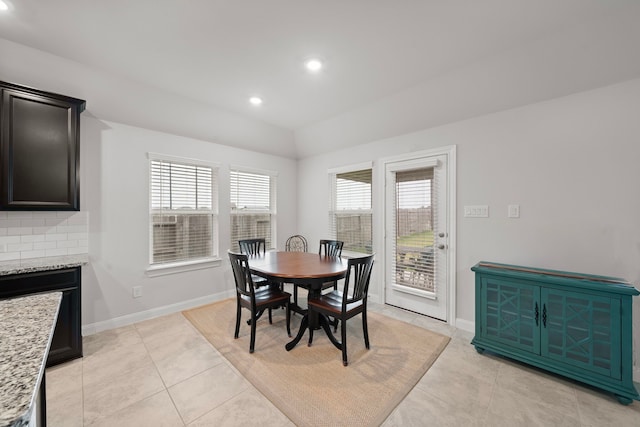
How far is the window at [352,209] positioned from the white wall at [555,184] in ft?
3.66

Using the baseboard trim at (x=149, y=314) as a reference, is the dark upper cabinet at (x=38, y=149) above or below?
above

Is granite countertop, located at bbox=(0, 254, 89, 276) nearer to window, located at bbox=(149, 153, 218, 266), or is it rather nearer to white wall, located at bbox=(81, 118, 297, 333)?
white wall, located at bbox=(81, 118, 297, 333)

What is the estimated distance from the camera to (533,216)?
2605 mm

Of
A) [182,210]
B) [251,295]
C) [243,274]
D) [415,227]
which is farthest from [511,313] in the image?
[182,210]

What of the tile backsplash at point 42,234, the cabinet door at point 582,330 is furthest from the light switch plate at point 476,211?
the tile backsplash at point 42,234

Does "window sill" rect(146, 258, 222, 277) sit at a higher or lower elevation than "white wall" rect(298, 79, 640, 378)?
lower

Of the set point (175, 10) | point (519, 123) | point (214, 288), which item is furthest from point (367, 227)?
point (175, 10)

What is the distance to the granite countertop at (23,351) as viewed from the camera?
56cm

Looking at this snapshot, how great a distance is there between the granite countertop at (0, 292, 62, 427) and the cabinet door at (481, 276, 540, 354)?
9.77 feet

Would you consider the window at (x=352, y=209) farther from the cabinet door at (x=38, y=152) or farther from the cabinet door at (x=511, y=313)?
the cabinet door at (x=38, y=152)

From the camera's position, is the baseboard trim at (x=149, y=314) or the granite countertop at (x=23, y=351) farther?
the baseboard trim at (x=149, y=314)

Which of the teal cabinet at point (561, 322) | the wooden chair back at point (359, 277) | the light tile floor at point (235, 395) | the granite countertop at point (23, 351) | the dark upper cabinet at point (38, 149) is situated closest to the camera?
the granite countertop at point (23, 351)

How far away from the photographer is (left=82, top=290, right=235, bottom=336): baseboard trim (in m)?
2.91

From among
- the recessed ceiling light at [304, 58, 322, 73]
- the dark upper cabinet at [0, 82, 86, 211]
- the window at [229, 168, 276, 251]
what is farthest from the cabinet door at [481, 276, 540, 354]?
the dark upper cabinet at [0, 82, 86, 211]
